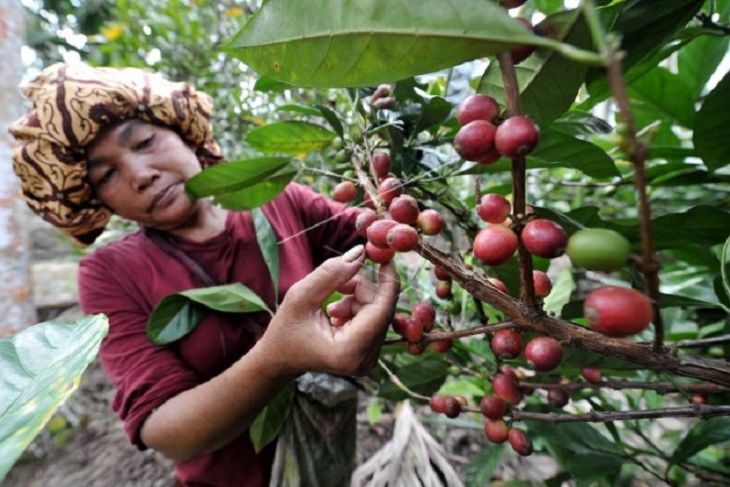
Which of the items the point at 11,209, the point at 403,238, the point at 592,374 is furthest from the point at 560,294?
the point at 11,209

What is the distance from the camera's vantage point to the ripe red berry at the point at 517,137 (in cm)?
27

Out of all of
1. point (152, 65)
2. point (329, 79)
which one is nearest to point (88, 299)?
point (329, 79)

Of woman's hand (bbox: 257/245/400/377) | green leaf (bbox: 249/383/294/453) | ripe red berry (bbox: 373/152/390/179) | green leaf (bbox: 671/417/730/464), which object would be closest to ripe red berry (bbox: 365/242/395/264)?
woman's hand (bbox: 257/245/400/377)

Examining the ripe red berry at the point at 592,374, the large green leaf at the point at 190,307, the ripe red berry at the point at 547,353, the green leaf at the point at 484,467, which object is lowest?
the green leaf at the point at 484,467

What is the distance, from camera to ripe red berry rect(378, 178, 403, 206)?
1.56 feet

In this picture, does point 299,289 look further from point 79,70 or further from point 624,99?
point 79,70

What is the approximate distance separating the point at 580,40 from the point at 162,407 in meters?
0.85

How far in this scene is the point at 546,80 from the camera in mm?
351

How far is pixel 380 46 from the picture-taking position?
31 centimetres

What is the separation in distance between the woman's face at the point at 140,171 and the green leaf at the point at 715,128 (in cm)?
90

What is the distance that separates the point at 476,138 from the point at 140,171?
829 mm

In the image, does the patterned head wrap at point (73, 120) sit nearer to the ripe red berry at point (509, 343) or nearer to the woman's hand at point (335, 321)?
the woman's hand at point (335, 321)

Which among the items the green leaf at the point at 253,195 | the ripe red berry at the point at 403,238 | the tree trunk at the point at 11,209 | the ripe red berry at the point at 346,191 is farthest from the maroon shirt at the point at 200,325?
the tree trunk at the point at 11,209

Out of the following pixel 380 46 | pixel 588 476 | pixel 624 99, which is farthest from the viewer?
pixel 588 476
